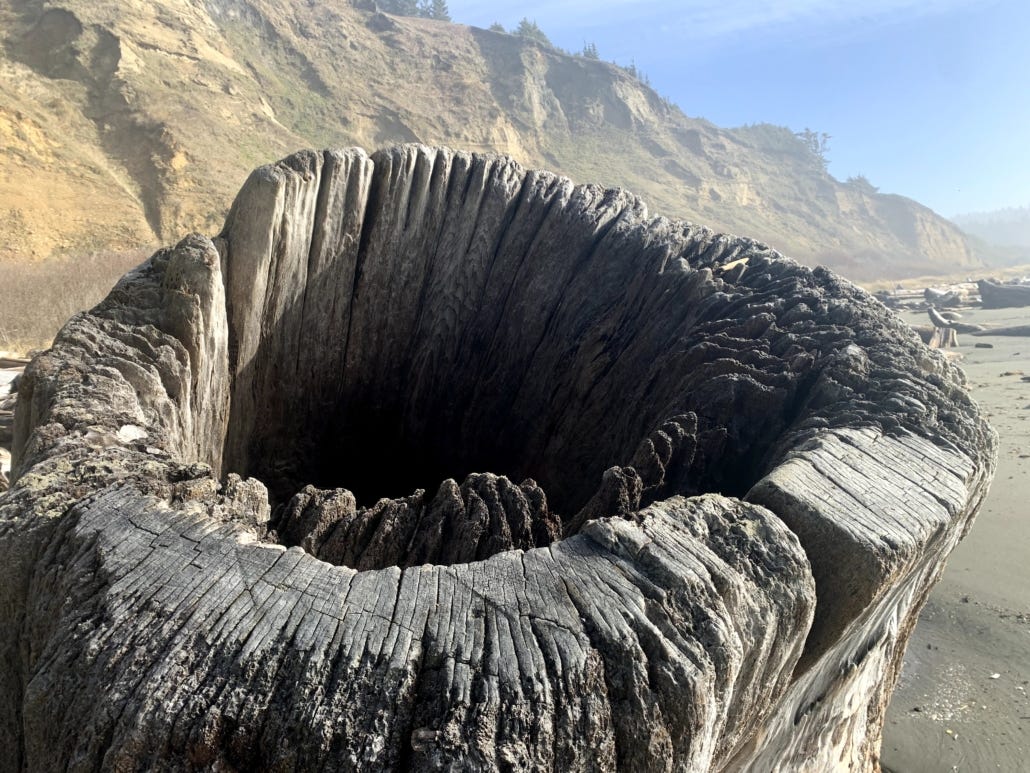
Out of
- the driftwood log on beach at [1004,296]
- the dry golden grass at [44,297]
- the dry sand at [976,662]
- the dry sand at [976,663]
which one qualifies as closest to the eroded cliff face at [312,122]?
the dry golden grass at [44,297]

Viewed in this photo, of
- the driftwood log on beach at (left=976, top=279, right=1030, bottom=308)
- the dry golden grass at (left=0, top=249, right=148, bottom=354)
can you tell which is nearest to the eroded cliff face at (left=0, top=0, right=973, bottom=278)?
the dry golden grass at (left=0, top=249, right=148, bottom=354)

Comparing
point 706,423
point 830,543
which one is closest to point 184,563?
point 830,543

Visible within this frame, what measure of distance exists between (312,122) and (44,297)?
76.7 feet

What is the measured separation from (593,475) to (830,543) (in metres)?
1.11

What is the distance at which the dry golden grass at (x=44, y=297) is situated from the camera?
849 cm

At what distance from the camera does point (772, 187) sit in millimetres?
55844

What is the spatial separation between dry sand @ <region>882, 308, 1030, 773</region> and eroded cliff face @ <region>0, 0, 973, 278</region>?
1782 centimetres

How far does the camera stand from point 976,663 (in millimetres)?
3605

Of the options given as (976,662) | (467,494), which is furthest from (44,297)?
(976,662)

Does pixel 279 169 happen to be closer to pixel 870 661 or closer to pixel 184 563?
pixel 184 563

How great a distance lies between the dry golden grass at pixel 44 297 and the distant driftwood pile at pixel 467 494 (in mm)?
7176

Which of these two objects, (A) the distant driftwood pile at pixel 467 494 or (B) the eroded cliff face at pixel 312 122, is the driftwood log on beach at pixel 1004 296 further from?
(B) the eroded cliff face at pixel 312 122

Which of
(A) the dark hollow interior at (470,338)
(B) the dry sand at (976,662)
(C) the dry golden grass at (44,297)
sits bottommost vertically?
(C) the dry golden grass at (44,297)

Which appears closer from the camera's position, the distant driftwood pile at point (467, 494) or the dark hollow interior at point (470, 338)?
the distant driftwood pile at point (467, 494)
